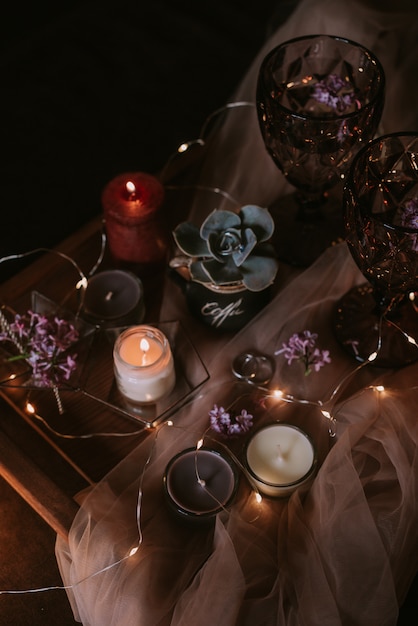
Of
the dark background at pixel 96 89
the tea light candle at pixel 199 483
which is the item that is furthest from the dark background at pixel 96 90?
the tea light candle at pixel 199 483

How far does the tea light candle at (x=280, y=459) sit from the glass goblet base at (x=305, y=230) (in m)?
0.23

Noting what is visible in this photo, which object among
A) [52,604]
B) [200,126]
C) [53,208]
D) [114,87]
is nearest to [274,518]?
[52,604]

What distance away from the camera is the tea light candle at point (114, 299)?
801 mm

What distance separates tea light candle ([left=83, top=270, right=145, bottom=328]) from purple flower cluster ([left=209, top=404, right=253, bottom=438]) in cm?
15

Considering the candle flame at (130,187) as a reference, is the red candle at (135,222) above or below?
below

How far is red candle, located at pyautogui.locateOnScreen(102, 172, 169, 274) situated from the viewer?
0.81 meters

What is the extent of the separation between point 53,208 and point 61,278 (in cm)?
30

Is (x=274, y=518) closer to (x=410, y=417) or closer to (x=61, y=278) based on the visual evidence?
(x=410, y=417)

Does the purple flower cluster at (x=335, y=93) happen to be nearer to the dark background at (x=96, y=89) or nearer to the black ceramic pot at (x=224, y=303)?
the black ceramic pot at (x=224, y=303)

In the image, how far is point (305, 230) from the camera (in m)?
0.88

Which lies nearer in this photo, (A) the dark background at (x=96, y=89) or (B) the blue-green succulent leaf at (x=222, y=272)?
(B) the blue-green succulent leaf at (x=222, y=272)

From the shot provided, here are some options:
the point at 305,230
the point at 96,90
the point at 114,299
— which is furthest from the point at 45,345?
the point at 96,90

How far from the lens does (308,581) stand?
615 millimetres

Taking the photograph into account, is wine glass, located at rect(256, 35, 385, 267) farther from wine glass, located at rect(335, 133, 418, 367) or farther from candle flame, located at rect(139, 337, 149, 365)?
candle flame, located at rect(139, 337, 149, 365)
